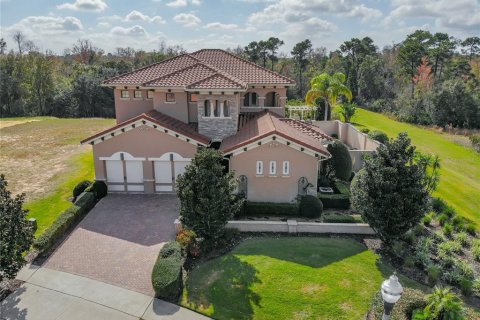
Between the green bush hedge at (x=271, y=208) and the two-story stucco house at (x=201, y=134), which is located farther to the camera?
the two-story stucco house at (x=201, y=134)

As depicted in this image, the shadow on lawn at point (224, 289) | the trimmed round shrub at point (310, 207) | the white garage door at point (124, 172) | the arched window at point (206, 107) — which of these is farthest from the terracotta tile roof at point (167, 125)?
the shadow on lawn at point (224, 289)

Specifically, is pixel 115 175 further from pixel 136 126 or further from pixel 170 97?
pixel 170 97

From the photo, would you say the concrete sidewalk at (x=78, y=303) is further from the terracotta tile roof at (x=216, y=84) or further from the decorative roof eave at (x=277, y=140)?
the terracotta tile roof at (x=216, y=84)

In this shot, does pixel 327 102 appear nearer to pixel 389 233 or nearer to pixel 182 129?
pixel 182 129

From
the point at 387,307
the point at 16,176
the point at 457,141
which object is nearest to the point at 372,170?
the point at 387,307

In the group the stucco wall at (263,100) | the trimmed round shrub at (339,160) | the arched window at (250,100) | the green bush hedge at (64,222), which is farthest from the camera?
the arched window at (250,100)

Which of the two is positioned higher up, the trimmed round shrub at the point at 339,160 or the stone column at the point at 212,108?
the stone column at the point at 212,108

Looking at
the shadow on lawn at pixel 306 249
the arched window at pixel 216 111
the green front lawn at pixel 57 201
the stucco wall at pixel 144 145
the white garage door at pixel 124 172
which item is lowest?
the shadow on lawn at pixel 306 249
